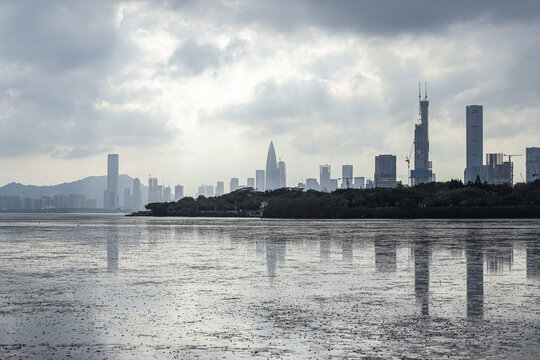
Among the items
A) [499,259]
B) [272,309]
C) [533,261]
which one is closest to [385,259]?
[499,259]

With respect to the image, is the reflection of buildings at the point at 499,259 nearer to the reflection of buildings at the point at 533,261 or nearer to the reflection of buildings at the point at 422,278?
the reflection of buildings at the point at 533,261

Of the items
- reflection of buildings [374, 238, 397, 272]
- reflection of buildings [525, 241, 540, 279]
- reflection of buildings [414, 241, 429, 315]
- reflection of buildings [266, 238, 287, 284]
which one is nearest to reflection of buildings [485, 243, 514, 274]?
reflection of buildings [525, 241, 540, 279]

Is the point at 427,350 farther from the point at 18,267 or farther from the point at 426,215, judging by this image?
the point at 426,215

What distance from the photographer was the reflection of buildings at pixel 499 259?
35062 mm

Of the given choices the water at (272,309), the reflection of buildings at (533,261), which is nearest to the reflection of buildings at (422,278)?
the water at (272,309)

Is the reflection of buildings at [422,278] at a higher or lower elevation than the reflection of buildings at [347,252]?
higher

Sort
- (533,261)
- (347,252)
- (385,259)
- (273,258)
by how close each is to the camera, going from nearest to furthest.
A: (533,261) < (385,259) < (273,258) < (347,252)

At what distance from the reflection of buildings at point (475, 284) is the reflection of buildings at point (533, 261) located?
2.54m

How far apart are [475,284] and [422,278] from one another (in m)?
3.09

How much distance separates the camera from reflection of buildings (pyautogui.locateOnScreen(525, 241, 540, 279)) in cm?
3241

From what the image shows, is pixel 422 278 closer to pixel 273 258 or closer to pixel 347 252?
pixel 273 258

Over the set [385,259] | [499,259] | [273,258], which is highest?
[499,259]

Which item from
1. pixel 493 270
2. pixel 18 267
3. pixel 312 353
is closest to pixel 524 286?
pixel 493 270

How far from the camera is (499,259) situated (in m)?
→ 41.2
